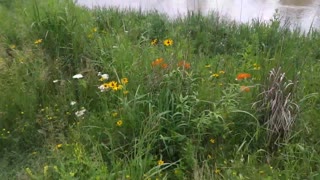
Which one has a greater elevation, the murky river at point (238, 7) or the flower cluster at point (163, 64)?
the flower cluster at point (163, 64)

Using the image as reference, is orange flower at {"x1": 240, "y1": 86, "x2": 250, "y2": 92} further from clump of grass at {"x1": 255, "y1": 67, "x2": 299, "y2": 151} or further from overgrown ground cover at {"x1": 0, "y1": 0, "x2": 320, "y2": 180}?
clump of grass at {"x1": 255, "y1": 67, "x2": 299, "y2": 151}

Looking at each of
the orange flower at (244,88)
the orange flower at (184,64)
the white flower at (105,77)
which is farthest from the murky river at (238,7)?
the orange flower at (244,88)

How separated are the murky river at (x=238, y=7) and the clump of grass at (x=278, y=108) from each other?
Answer: 132 inches

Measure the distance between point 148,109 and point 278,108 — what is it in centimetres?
92

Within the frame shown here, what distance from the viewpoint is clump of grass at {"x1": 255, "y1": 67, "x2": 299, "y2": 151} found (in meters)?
3.30

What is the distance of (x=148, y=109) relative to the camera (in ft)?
11.5

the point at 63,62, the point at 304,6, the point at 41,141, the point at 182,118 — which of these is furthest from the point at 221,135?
the point at 304,6

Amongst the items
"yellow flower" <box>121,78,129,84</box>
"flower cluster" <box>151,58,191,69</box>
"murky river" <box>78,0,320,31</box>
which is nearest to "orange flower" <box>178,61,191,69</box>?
"flower cluster" <box>151,58,191,69</box>

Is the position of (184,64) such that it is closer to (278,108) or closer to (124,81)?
(124,81)

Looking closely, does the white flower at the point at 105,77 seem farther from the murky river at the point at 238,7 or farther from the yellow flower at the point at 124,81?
the murky river at the point at 238,7

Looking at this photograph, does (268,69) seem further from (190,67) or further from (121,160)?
(121,160)

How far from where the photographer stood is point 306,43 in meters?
4.98

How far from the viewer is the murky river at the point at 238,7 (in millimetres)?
6793

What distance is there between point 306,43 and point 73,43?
7.77 feet
